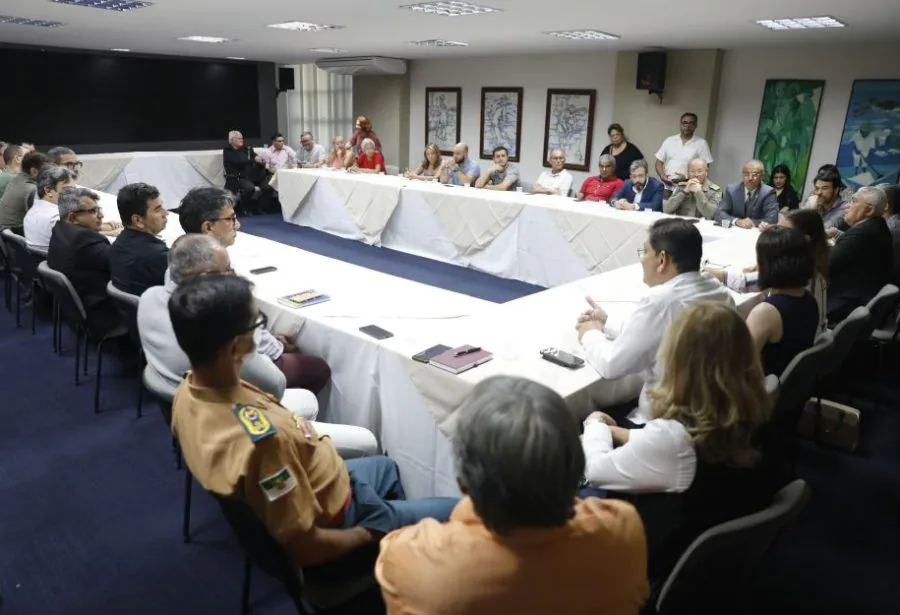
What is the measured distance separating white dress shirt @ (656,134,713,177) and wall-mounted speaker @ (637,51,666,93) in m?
0.64

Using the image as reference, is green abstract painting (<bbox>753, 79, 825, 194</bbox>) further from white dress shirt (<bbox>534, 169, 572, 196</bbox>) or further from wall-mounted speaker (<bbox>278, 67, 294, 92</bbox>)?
wall-mounted speaker (<bbox>278, 67, 294, 92</bbox>)

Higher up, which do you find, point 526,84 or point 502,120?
point 526,84

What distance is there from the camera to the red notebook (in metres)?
1.85

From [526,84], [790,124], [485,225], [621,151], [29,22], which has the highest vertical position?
[29,22]

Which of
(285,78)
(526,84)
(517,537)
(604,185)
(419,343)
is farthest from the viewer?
(285,78)

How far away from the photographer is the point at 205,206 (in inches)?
107

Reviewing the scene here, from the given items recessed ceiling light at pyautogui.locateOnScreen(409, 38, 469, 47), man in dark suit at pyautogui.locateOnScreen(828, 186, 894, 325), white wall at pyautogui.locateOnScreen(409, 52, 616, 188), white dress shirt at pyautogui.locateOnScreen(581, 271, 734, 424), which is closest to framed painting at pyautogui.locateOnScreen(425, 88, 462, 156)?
white wall at pyautogui.locateOnScreen(409, 52, 616, 188)

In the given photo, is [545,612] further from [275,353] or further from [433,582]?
[275,353]

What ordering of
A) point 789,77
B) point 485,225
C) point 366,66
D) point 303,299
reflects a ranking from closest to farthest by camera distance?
point 303,299
point 485,225
point 789,77
point 366,66

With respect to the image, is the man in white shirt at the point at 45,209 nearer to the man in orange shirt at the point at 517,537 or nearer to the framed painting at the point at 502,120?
the man in orange shirt at the point at 517,537

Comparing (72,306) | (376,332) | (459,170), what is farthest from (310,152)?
(376,332)

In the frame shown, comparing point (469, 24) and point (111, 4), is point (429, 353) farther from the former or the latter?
point (111, 4)

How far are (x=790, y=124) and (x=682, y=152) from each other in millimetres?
1092

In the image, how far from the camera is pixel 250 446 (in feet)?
3.92
